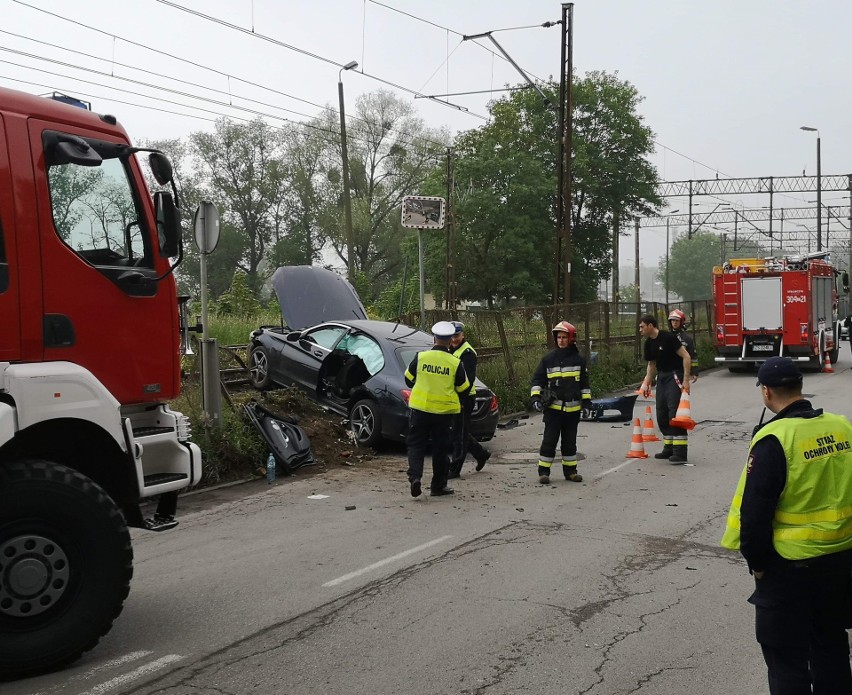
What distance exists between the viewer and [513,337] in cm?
1845

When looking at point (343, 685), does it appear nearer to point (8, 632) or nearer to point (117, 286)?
point (8, 632)

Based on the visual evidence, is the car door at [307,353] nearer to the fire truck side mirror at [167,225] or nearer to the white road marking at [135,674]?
the fire truck side mirror at [167,225]

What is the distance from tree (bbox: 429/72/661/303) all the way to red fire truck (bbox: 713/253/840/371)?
20.9 metres

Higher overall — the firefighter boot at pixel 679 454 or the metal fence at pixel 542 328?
the metal fence at pixel 542 328

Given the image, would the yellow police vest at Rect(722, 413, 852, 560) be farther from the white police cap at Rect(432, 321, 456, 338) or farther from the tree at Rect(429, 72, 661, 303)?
the tree at Rect(429, 72, 661, 303)

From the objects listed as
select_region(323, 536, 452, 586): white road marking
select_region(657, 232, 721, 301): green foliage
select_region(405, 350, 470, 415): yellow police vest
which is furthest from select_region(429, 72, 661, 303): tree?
select_region(657, 232, 721, 301): green foliage

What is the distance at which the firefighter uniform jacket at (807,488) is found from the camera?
143 inches

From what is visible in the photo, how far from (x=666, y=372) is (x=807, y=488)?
8386mm

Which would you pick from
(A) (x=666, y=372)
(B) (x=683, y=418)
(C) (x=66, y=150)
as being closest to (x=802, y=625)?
(C) (x=66, y=150)

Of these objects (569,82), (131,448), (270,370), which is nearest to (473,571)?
(131,448)

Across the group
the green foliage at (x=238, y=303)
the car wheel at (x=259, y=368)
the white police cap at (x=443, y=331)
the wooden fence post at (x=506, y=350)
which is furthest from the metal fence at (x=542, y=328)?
the green foliage at (x=238, y=303)

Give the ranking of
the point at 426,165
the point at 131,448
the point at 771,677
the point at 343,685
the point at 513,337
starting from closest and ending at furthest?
the point at 771,677 → the point at 343,685 → the point at 131,448 → the point at 513,337 → the point at 426,165

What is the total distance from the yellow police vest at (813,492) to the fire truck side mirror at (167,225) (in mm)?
3659

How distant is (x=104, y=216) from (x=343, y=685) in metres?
2.99
